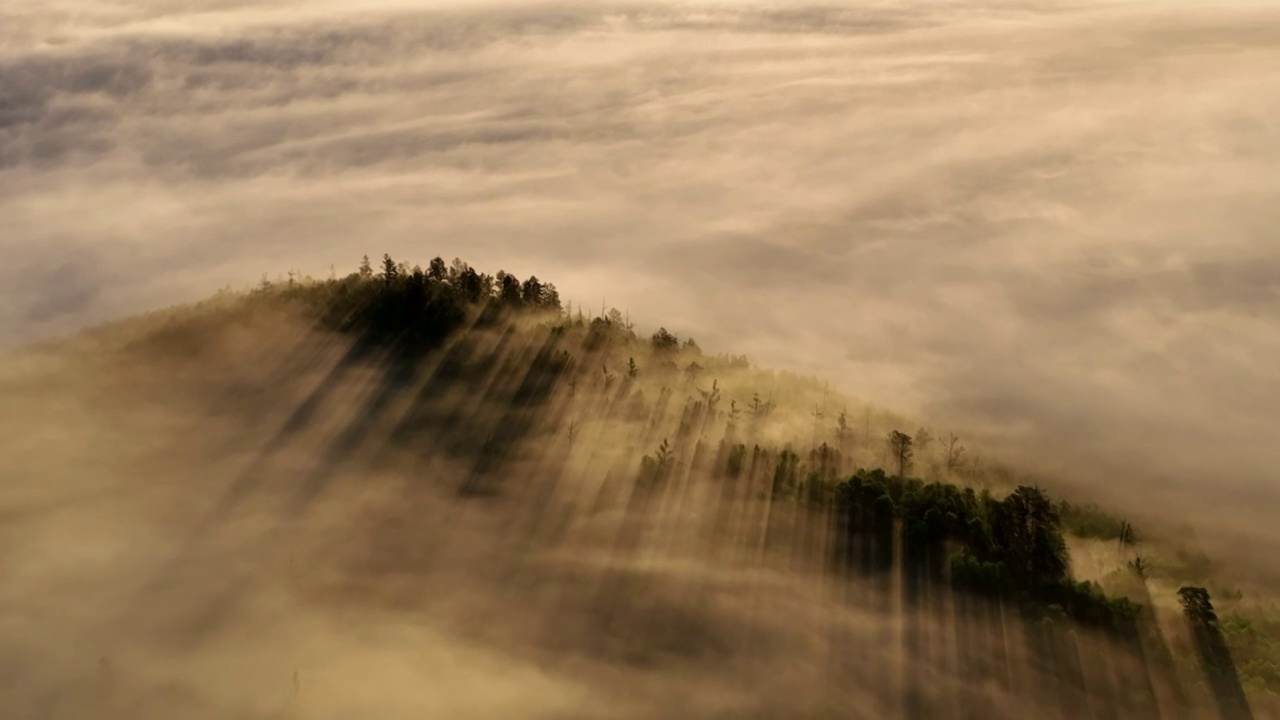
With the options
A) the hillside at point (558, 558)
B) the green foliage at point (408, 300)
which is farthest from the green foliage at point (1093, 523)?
the green foliage at point (408, 300)

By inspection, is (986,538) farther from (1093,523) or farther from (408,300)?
(408,300)

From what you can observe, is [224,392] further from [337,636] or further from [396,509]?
[337,636]

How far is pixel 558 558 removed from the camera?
391 feet

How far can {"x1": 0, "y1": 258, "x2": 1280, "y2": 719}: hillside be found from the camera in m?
102

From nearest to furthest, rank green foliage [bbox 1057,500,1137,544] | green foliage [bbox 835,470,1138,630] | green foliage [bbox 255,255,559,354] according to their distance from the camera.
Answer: green foliage [bbox 835,470,1138,630], green foliage [bbox 1057,500,1137,544], green foliage [bbox 255,255,559,354]

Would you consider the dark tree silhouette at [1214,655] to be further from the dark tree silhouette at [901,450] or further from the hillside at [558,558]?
the dark tree silhouette at [901,450]

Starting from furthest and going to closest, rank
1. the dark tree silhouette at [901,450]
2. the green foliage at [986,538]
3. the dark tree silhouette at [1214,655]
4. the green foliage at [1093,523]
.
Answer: the dark tree silhouette at [901,450] < the green foliage at [1093,523] < the green foliage at [986,538] < the dark tree silhouette at [1214,655]

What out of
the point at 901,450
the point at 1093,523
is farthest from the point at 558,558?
the point at 1093,523

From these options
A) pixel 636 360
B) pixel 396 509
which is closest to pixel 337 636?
pixel 396 509

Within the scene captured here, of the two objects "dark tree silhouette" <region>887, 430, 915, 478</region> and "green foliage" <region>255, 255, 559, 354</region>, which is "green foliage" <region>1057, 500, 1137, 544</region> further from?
"green foliage" <region>255, 255, 559, 354</region>

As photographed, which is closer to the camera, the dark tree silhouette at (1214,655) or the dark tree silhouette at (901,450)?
the dark tree silhouette at (1214,655)

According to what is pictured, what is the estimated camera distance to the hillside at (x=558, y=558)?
102 m

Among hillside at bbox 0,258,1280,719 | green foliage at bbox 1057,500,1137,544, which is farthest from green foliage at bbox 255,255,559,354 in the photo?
green foliage at bbox 1057,500,1137,544

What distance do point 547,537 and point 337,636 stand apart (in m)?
26.6
